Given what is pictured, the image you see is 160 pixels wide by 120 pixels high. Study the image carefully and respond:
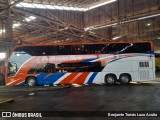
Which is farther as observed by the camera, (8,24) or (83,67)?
(8,24)

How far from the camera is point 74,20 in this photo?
2789 cm

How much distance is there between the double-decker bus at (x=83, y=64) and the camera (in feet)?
54.8

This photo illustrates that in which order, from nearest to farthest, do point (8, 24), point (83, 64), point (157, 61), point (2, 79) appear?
1. point (83, 64)
2. point (2, 79)
3. point (8, 24)
4. point (157, 61)

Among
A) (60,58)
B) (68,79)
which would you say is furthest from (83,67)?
(60,58)

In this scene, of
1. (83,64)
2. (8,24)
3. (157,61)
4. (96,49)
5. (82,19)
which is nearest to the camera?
(83,64)

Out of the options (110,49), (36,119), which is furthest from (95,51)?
(36,119)

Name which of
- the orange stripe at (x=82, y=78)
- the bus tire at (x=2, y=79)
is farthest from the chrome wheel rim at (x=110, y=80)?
the bus tire at (x=2, y=79)

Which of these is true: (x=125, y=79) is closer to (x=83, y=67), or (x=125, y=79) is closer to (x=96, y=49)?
(x=96, y=49)

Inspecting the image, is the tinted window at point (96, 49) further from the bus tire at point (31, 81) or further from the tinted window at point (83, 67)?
the bus tire at point (31, 81)

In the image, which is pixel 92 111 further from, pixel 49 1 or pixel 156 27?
pixel 156 27

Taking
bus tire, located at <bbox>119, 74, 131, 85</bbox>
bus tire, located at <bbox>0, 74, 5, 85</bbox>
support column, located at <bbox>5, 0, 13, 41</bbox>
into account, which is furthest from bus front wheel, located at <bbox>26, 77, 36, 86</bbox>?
bus tire, located at <bbox>119, 74, 131, 85</bbox>

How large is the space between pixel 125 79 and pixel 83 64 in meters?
3.23

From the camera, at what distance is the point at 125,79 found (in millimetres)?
17219

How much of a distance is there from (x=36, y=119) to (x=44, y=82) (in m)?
10.0
